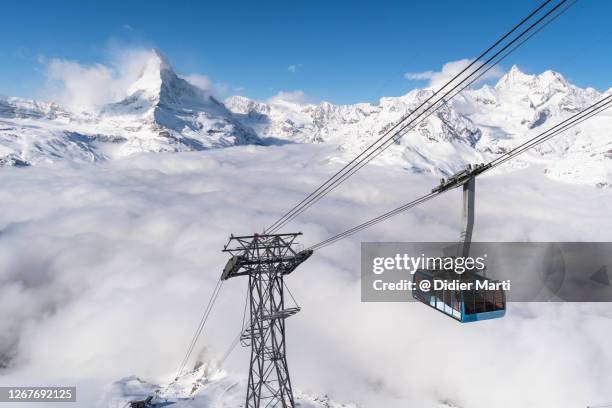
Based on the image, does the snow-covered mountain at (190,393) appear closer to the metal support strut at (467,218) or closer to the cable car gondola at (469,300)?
the cable car gondola at (469,300)

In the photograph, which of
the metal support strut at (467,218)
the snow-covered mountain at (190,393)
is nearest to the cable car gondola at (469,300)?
the metal support strut at (467,218)

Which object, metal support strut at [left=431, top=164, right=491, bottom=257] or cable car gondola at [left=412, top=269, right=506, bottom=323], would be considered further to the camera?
cable car gondola at [left=412, top=269, right=506, bottom=323]

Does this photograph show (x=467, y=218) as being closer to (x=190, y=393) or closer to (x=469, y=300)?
(x=469, y=300)

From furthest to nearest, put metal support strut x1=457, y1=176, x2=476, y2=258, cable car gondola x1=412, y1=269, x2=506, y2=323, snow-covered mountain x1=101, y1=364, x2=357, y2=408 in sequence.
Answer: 1. snow-covered mountain x1=101, y1=364, x2=357, y2=408
2. cable car gondola x1=412, y1=269, x2=506, y2=323
3. metal support strut x1=457, y1=176, x2=476, y2=258

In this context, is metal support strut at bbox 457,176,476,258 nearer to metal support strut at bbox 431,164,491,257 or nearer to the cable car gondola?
metal support strut at bbox 431,164,491,257

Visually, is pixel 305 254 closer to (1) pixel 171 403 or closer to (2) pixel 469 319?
(2) pixel 469 319

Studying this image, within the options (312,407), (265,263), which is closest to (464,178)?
(265,263)

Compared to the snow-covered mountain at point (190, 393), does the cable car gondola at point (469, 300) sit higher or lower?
higher

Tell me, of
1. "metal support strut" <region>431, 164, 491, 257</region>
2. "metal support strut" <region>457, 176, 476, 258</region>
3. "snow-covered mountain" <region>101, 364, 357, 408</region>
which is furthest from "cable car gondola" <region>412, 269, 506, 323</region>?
"snow-covered mountain" <region>101, 364, 357, 408</region>

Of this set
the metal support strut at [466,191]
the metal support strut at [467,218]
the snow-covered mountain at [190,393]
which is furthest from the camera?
the snow-covered mountain at [190,393]

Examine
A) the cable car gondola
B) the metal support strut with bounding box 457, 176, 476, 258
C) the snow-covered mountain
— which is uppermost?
the metal support strut with bounding box 457, 176, 476, 258

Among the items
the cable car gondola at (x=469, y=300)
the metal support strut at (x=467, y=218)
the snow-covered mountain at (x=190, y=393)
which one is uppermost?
the metal support strut at (x=467, y=218)
